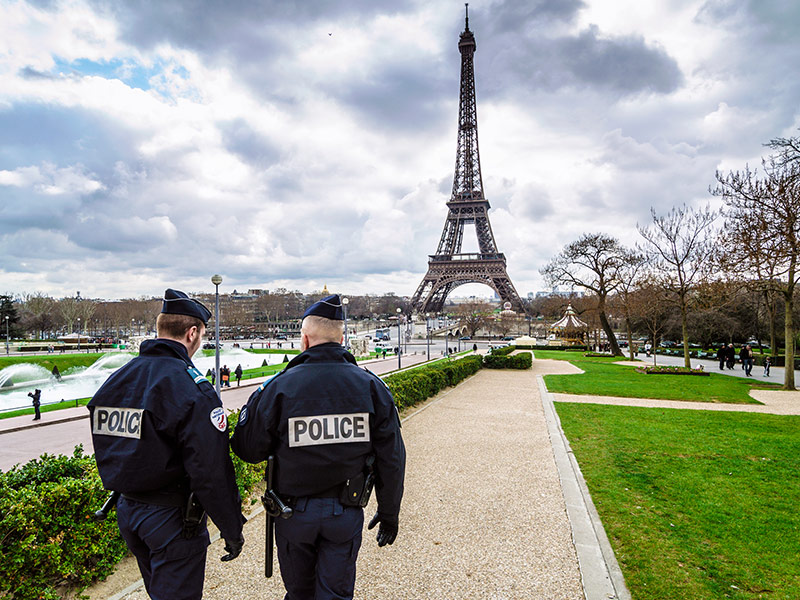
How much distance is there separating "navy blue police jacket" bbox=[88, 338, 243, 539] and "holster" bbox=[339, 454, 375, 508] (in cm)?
67

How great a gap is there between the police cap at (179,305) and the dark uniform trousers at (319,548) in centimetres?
143

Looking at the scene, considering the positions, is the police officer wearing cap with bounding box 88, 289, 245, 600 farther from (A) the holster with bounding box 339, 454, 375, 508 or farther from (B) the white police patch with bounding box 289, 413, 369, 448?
(A) the holster with bounding box 339, 454, 375, 508

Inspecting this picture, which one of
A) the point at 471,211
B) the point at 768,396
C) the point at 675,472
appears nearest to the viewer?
the point at 675,472

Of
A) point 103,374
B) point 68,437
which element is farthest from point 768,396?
point 103,374

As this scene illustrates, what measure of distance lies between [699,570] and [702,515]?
1.47 m

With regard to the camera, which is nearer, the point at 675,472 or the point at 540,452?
the point at 675,472

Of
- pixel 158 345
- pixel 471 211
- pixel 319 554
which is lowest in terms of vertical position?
pixel 319 554

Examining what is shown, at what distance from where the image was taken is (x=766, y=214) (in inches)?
614

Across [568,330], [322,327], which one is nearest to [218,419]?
[322,327]

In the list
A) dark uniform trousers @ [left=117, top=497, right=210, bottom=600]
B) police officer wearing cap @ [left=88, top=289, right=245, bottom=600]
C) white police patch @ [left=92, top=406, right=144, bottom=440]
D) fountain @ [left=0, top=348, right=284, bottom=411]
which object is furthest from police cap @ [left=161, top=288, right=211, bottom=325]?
fountain @ [left=0, top=348, right=284, bottom=411]

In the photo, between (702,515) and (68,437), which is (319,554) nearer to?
(702,515)

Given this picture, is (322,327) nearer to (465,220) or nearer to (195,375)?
(195,375)

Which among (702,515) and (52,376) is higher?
(702,515)

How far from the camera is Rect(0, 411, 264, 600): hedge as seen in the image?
3355mm
